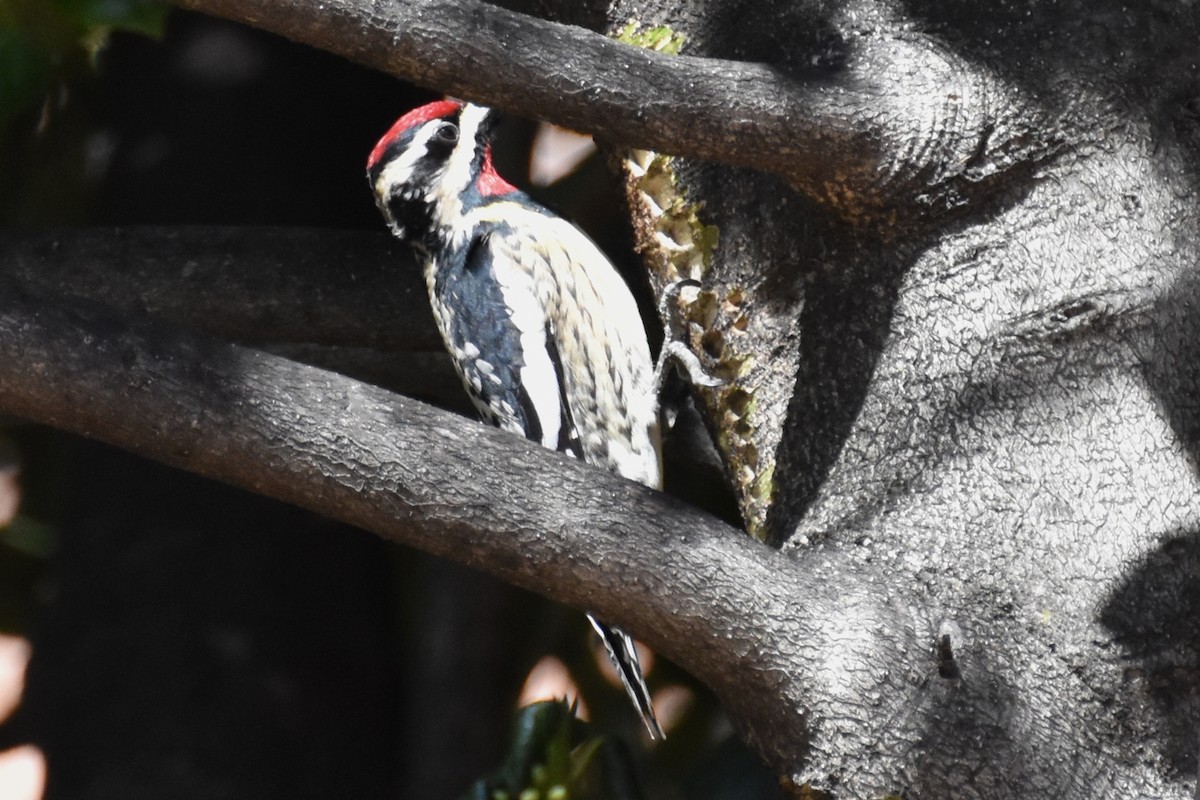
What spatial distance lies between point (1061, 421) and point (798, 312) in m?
0.36

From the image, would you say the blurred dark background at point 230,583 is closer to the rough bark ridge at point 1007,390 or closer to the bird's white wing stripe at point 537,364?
the bird's white wing stripe at point 537,364

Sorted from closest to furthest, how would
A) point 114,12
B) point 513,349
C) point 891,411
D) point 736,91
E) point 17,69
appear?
1. point 736,91
2. point 891,411
3. point 114,12
4. point 17,69
5. point 513,349

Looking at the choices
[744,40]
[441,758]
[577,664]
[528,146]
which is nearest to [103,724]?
[441,758]

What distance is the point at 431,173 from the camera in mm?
2576

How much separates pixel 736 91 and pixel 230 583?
1.55 meters

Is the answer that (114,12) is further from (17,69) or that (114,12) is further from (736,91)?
(736,91)

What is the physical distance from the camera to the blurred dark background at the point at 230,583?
2463mm

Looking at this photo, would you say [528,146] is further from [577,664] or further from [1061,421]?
[1061,421]

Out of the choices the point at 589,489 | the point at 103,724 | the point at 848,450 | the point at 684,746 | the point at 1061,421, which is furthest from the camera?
the point at 684,746

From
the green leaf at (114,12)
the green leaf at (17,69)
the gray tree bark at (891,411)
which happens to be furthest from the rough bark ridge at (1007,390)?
the green leaf at (17,69)

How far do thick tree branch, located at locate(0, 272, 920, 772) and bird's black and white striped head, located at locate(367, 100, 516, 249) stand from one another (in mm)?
1257

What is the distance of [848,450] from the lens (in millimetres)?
1563

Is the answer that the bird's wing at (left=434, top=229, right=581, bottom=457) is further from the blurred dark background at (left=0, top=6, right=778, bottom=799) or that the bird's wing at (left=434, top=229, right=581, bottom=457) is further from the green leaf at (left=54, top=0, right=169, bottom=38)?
the green leaf at (left=54, top=0, right=169, bottom=38)

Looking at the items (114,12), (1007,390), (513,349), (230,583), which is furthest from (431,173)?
(1007,390)
